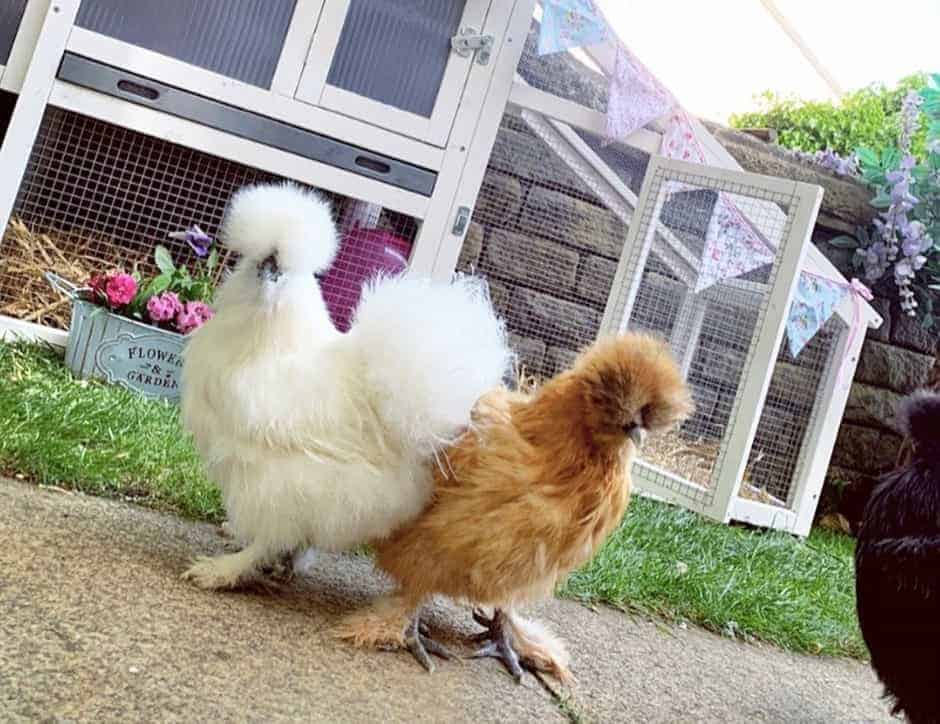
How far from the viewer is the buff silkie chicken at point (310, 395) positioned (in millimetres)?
1507

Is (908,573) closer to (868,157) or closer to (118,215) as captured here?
(118,215)

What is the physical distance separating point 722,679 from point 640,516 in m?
0.99

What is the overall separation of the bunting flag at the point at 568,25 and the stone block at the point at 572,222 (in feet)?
1.64

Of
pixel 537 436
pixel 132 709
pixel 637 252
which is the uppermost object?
pixel 637 252

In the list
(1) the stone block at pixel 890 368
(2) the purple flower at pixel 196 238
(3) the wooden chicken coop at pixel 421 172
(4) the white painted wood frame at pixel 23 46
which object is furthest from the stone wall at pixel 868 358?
(4) the white painted wood frame at pixel 23 46

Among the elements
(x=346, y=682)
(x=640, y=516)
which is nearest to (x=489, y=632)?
(x=346, y=682)

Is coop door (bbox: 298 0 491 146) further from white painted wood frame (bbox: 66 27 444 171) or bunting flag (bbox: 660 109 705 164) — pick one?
bunting flag (bbox: 660 109 705 164)

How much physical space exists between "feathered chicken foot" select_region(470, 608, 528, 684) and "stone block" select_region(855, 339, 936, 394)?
11.1 feet

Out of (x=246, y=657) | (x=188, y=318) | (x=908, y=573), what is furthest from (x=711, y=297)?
(x=246, y=657)

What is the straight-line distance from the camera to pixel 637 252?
9.98ft

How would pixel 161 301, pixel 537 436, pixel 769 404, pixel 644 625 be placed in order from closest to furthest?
pixel 537 436 < pixel 644 625 < pixel 161 301 < pixel 769 404

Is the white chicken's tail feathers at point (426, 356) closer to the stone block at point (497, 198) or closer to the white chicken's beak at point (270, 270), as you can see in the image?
the white chicken's beak at point (270, 270)

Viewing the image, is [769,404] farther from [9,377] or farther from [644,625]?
[9,377]

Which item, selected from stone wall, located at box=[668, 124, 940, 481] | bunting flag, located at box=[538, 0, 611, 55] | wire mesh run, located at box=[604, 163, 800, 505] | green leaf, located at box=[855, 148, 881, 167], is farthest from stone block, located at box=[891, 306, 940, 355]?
bunting flag, located at box=[538, 0, 611, 55]
